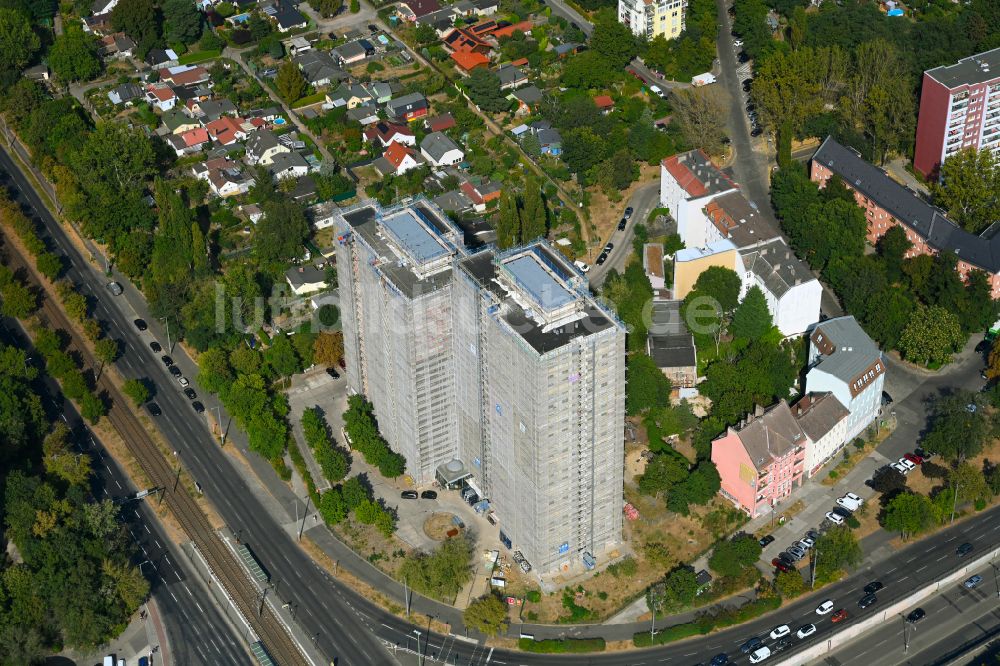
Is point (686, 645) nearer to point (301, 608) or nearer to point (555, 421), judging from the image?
point (555, 421)

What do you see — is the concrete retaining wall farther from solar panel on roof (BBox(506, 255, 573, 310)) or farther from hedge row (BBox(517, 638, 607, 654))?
solar panel on roof (BBox(506, 255, 573, 310))


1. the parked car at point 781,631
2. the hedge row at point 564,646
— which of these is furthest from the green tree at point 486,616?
the parked car at point 781,631

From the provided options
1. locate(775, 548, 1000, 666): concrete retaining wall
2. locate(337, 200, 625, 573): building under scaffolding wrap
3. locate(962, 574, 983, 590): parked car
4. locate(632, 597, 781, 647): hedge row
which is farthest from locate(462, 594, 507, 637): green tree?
locate(962, 574, 983, 590): parked car

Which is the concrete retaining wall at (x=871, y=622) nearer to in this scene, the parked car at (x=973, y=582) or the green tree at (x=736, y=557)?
the parked car at (x=973, y=582)

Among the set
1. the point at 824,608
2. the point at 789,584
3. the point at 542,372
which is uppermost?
the point at 542,372

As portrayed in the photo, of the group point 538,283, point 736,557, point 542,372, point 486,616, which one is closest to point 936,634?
Result: point 736,557

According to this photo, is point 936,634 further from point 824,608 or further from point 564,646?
point 564,646
